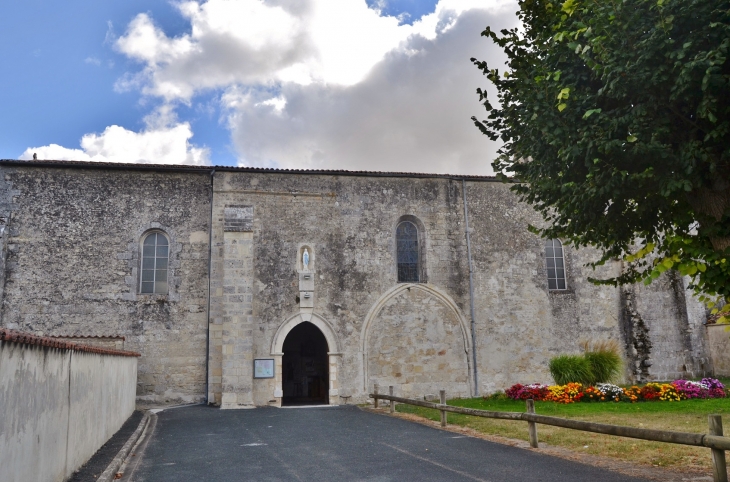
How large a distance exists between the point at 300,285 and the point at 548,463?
11.2 metres

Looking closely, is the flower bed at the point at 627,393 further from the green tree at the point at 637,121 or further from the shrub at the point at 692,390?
the green tree at the point at 637,121

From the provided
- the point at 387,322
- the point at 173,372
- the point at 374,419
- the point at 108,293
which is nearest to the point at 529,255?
the point at 387,322

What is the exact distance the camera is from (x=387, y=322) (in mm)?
18953

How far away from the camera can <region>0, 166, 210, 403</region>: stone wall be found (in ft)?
57.3

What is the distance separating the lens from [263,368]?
58.0ft

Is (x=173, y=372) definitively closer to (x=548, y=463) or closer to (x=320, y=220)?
(x=320, y=220)

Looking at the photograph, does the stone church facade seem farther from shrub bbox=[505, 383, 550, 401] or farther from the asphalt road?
the asphalt road

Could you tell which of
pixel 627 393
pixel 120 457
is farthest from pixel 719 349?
pixel 120 457

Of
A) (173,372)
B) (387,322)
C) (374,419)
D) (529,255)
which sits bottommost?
(374,419)

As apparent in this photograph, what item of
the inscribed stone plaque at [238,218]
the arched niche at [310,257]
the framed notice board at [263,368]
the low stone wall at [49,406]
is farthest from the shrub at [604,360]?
the low stone wall at [49,406]

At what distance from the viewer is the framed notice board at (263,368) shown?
17.6 m

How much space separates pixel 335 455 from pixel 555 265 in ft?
44.9

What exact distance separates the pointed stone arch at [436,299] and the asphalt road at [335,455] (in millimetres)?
4797

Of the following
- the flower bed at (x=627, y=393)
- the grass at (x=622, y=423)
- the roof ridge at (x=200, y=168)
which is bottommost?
the grass at (x=622, y=423)
